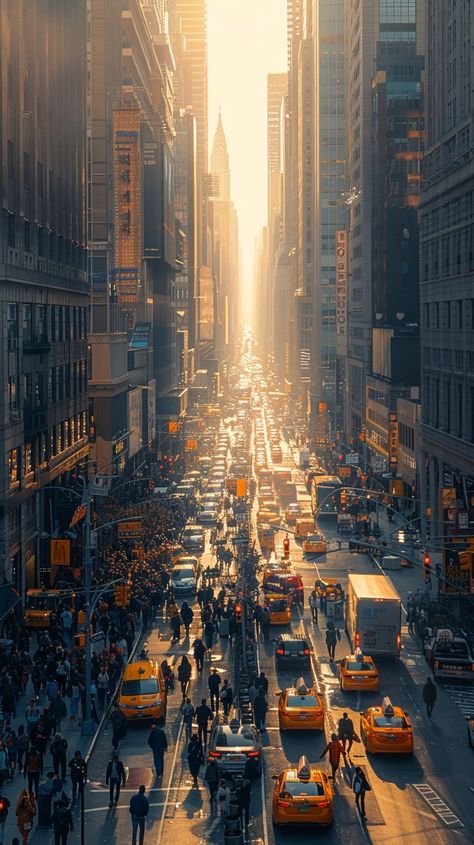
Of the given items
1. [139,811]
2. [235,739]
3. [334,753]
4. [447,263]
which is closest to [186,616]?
[235,739]

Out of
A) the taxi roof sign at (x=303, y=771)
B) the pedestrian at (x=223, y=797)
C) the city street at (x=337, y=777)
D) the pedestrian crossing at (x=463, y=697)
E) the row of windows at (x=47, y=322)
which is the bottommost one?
the pedestrian crossing at (x=463, y=697)

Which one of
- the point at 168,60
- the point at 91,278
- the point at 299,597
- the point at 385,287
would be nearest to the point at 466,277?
the point at 299,597

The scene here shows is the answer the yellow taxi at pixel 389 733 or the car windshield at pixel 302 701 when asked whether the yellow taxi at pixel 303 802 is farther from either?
the car windshield at pixel 302 701

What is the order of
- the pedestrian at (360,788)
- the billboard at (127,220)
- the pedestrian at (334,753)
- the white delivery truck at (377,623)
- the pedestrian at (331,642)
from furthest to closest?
the billboard at (127,220), the pedestrian at (331,642), the white delivery truck at (377,623), the pedestrian at (334,753), the pedestrian at (360,788)

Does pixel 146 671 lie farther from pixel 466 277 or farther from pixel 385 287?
pixel 385 287

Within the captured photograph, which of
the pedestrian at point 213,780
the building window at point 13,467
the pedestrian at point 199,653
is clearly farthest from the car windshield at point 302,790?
the building window at point 13,467

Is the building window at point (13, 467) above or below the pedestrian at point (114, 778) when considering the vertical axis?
above
